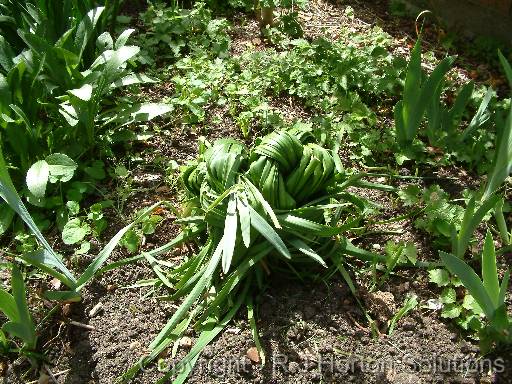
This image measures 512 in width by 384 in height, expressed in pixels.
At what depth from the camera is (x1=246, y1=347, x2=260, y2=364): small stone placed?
1.75 meters

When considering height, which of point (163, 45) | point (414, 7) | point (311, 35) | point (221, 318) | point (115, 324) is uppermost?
→ point (414, 7)

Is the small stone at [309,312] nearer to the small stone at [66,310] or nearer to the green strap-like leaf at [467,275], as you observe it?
the green strap-like leaf at [467,275]

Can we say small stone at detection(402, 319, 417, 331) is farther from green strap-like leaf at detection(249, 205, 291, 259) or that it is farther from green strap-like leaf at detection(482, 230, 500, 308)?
green strap-like leaf at detection(249, 205, 291, 259)

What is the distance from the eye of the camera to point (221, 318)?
72.9 inches

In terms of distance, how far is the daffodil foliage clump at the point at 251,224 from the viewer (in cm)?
176

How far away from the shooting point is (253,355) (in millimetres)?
1760

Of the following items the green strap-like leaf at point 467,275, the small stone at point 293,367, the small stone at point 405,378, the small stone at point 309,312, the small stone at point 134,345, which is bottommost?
the small stone at point 134,345

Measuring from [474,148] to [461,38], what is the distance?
1.09 meters

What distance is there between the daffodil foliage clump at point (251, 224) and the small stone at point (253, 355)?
0.39ft

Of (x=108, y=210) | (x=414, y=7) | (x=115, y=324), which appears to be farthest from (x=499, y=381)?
(x=414, y=7)

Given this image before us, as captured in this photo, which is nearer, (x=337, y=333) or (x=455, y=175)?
(x=337, y=333)

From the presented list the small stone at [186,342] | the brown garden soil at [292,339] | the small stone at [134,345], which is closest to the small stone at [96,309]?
the brown garden soil at [292,339]

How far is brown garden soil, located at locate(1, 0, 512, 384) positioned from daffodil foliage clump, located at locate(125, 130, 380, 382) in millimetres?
61

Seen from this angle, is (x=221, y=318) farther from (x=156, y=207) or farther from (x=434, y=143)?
(x=434, y=143)
